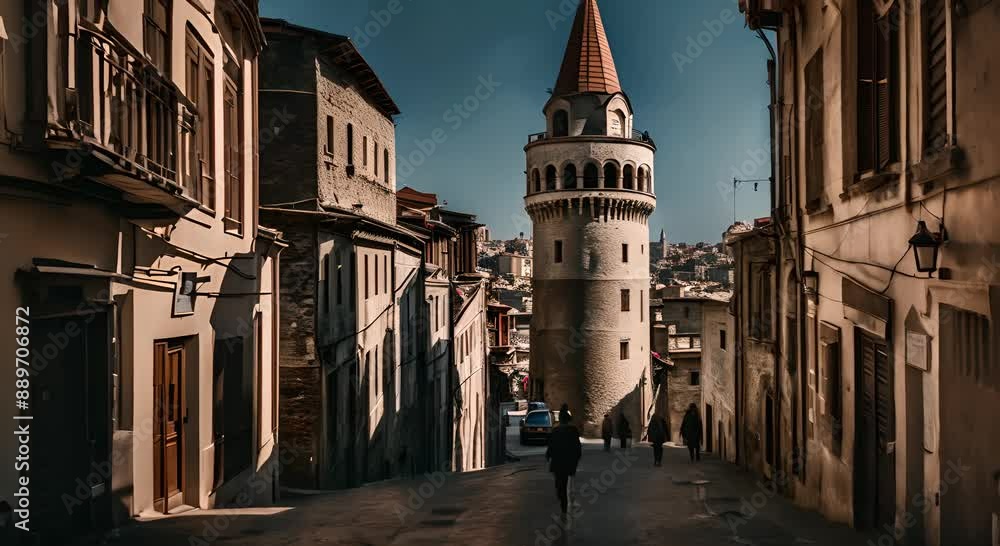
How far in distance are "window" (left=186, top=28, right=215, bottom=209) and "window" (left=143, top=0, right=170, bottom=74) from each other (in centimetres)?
71

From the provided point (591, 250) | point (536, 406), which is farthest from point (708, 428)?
point (591, 250)

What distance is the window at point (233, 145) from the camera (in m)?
12.3

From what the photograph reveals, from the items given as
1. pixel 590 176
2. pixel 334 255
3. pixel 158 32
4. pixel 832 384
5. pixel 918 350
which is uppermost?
pixel 590 176

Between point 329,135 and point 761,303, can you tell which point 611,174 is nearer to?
point 761,303

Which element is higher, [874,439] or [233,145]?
[233,145]

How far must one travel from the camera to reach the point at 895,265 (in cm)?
852

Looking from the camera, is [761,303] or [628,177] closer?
[761,303]

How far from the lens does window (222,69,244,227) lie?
12289 millimetres

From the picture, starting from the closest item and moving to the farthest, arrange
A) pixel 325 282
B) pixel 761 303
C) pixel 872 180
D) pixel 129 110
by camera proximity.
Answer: pixel 129 110
pixel 872 180
pixel 325 282
pixel 761 303

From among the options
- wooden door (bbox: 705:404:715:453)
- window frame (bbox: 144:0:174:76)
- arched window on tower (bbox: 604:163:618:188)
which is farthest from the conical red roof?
window frame (bbox: 144:0:174:76)

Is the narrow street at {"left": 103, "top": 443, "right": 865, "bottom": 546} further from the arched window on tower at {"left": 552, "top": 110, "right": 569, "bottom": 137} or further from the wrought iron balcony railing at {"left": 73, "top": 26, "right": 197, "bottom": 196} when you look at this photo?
the arched window on tower at {"left": 552, "top": 110, "right": 569, "bottom": 137}

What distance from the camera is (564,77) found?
174ft

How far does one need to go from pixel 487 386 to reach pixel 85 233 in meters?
41.2

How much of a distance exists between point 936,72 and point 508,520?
284 inches
